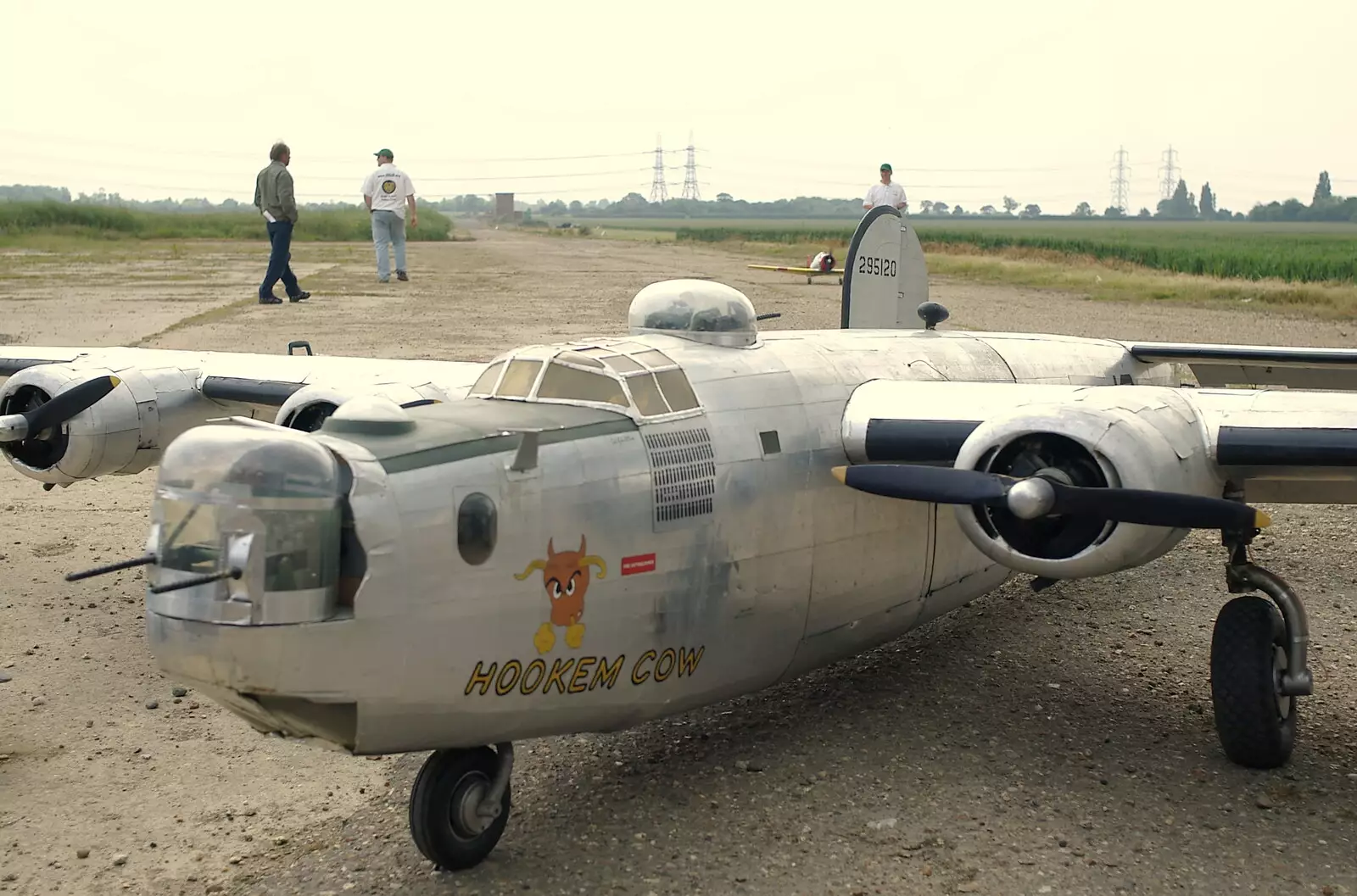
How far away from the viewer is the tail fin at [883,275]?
1366 cm

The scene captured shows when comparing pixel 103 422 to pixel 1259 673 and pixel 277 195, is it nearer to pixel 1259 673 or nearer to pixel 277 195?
pixel 1259 673

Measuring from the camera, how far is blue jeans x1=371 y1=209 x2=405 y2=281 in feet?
95.7

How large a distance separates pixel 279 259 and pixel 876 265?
16.2 meters

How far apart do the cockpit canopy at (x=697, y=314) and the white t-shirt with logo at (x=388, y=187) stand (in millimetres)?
19990

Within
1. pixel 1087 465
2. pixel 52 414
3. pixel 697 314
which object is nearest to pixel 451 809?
pixel 697 314

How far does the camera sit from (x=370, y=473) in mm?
6027

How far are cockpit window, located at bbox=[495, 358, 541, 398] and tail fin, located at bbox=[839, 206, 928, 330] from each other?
20.5ft

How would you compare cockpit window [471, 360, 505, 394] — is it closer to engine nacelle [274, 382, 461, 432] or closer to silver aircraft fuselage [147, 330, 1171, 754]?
silver aircraft fuselage [147, 330, 1171, 754]

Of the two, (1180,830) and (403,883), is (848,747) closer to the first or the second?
(1180,830)

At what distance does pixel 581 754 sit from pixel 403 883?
1789 mm

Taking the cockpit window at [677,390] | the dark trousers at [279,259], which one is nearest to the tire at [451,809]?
the cockpit window at [677,390]

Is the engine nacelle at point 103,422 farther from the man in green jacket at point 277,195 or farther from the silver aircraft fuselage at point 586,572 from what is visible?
the man in green jacket at point 277,195

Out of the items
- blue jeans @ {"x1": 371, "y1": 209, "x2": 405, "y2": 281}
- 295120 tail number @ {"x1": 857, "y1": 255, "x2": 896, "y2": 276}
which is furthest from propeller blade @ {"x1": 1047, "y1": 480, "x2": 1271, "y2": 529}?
blue jeans @ {"x1": 371, "y1": 209, "x2": 405, "y2": 281}

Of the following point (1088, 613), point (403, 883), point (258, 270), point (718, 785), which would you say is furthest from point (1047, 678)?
point (258, 270)
